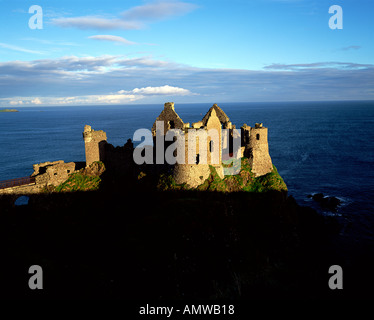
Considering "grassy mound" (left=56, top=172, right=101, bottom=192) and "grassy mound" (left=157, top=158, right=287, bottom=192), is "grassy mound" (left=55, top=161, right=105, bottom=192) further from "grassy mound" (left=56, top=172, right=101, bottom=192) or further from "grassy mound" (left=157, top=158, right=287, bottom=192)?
"grassy mound" (left=157, top=158, right=287, bottom=192)


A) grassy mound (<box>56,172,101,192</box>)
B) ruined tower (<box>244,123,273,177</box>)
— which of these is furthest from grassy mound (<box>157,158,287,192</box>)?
grassy mound (<box>56,172,101,192</box>)

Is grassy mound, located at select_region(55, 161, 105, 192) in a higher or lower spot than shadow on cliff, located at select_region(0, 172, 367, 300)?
higher

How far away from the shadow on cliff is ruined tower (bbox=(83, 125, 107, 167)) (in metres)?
4.54

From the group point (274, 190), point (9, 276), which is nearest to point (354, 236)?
point (274, 190)

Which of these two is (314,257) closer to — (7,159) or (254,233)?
(254,233)

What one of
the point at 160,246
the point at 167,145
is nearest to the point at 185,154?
the point at 167,145

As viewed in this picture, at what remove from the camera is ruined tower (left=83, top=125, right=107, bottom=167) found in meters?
42.8

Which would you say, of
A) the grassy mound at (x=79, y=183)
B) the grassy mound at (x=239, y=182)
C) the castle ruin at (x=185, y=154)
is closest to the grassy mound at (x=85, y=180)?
the grassy mound at (x=79, y=183)

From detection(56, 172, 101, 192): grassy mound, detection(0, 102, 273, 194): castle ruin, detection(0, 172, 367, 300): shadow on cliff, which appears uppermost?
detection(0, 102, 273, 194): castle ruin

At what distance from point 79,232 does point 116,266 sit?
8.40 m

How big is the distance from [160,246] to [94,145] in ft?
70.2

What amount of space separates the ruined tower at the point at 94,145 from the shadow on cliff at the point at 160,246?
454cm

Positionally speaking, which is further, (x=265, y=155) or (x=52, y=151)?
(x=52, y=151)
